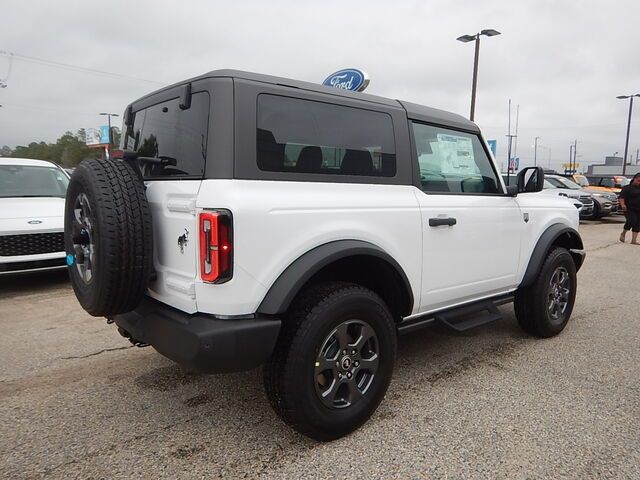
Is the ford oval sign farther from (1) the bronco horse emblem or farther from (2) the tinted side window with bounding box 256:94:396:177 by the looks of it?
(1) the bronco horse emblem

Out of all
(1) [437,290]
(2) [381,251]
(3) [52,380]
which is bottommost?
(3) [52,380]

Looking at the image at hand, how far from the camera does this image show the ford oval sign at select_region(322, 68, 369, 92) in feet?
17.4

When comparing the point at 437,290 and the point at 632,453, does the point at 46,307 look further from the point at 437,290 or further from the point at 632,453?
the point at 632,453

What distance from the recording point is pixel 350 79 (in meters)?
5.57

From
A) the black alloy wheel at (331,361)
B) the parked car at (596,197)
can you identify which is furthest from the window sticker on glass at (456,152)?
the parked car at (596,197)

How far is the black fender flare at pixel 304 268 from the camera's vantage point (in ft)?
7.04

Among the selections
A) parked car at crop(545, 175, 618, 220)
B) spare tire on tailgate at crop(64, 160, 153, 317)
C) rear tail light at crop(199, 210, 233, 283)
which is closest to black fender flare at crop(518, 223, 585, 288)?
rear tail light at crop(199, 210, 233, 283)

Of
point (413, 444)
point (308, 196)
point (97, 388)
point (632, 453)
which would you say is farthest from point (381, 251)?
point (97, 388)

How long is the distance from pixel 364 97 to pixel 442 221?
0.94 meters

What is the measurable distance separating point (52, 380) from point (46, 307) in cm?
209

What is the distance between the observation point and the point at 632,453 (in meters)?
2.34

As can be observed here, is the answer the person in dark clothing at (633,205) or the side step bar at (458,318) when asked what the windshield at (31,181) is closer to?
the side step bar at (458,318)

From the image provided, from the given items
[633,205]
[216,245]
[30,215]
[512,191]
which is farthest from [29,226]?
[633,205]

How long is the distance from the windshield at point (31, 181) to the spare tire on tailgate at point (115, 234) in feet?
14.9
